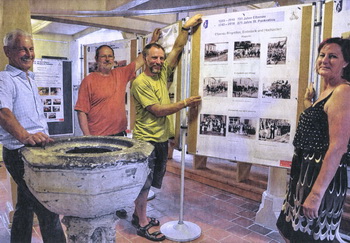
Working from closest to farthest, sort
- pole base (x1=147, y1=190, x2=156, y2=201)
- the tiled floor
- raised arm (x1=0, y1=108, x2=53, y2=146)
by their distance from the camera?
1. raised arm (x1=0, y1=108, x2=53, y2=146)
2. the tiled floor
3. pole base (x1=147, y1=190, x2=156, y2=201)

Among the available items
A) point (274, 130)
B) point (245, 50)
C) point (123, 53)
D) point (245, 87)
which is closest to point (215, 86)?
point (245, 87)

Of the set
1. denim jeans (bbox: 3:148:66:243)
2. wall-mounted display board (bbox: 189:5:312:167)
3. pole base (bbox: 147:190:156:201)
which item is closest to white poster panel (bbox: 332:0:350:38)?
wall-mounted display board (bbox: 189:5:312:167)

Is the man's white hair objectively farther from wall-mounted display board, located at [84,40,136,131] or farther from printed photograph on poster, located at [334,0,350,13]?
printed photograph on poster, located at [334,0,350,13]

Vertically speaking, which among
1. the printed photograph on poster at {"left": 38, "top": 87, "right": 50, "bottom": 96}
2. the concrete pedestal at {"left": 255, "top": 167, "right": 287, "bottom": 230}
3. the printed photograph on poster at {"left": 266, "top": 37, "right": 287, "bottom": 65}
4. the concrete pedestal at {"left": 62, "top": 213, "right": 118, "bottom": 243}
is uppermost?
the printed photograph on poster at {"left": 266, "top": 37, "right": 287, "bottom": 65}

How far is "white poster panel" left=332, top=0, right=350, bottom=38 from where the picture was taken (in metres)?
1.96

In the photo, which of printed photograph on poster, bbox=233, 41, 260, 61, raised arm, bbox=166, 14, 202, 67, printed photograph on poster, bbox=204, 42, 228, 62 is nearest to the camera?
printed photograph on poster, bbox=233, 41, 260, 61

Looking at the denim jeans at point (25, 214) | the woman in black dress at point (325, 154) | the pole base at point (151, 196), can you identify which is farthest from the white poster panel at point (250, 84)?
the pole base at point (151, 196)

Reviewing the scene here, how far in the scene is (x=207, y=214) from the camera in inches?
136

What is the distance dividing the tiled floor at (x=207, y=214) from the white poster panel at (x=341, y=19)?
1.90m

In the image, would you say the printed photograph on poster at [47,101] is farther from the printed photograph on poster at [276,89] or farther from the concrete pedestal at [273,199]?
the printed photograph on poster at [276,89]

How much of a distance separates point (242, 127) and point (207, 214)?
4.57ft

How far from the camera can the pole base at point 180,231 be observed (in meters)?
2.79

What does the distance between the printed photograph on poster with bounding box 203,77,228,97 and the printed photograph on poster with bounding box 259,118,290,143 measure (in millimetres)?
412

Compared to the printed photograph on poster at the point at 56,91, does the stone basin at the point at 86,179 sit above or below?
below
